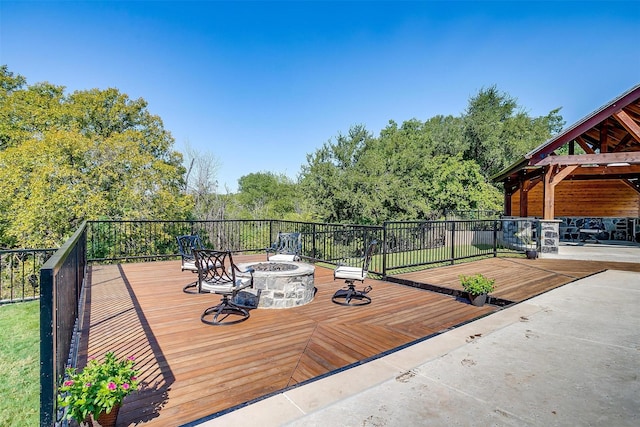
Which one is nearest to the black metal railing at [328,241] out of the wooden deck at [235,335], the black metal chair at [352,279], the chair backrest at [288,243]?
the chair backrest at [288,243]

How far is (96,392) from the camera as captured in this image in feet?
5.42

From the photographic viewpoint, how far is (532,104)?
84.6 feet

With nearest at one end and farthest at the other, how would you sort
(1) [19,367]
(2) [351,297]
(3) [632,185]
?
(1) [19,367] < (2) [351,297] < (3) [632,185]

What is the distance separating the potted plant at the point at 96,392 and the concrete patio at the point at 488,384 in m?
0.55

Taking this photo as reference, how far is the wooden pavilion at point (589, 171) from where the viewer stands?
8.53 meters

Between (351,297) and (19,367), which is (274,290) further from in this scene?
(19,367)

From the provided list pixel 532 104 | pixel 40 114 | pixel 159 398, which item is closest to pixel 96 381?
→ pixel 159 398

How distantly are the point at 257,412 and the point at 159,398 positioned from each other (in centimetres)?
74

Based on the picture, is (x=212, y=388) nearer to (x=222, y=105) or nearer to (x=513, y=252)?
(x=513, y=252)

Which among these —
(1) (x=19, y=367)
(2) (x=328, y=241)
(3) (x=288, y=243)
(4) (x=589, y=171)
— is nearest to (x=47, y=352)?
(1) (x=19, y=367)

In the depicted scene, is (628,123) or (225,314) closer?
(225,314)

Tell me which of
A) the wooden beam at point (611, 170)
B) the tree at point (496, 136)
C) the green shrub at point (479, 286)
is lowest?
the green shrub at point (479, 286)

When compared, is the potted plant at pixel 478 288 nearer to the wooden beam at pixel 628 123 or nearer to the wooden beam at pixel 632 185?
the wooden beam at pixel 628 123

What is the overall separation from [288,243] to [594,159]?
849cm
